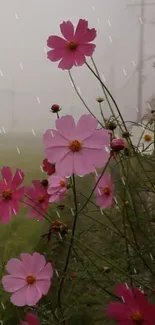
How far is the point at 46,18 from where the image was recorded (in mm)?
956

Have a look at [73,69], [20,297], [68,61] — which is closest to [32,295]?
[20,297]

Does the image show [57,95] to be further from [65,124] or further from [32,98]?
[65,124]

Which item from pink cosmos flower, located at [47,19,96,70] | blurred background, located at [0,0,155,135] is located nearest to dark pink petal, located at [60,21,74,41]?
pink cosmos flower, located at [47,19,96,70]

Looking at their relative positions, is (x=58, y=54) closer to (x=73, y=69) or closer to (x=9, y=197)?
(x=9, y=197)

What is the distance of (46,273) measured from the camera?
51 cm

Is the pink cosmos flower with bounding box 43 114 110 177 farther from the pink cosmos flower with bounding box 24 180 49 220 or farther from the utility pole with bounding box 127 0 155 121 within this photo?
the utility pole with bounding box 127 0 155 121

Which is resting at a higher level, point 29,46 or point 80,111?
point 29,46

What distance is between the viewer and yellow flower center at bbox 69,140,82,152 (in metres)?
0.45

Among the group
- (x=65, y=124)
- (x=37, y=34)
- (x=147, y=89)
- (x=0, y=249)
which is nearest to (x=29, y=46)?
(x=37, y=34)

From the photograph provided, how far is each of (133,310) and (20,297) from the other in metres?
0.13

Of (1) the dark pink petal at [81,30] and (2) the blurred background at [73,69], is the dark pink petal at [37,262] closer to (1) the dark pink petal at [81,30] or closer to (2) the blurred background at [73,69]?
(1) the dark pink petal at [81,30]

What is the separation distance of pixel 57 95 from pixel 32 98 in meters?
0.05

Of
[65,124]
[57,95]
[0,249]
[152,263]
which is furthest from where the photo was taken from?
[57,95]

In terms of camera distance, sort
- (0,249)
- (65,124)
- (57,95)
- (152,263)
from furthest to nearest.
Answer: (57,95) < (0,249) < (152,263) < (65,124)
